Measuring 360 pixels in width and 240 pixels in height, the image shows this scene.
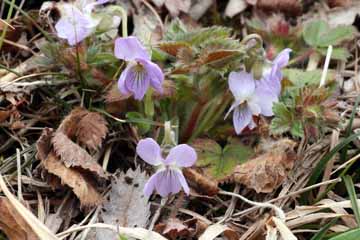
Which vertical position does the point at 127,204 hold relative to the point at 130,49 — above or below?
below

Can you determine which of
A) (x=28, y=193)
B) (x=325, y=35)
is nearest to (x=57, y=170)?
(x=28, y=193)

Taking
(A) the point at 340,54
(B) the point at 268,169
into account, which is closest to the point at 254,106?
(B) the point at 268,169

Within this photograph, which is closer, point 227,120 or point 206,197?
point 206,197

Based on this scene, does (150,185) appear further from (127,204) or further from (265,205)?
(265,205)

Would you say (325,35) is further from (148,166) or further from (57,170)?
(57,170)

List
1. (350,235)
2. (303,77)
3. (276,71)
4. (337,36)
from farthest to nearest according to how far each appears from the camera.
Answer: (337,36)
(303,77)
(276,71)
(350,235)

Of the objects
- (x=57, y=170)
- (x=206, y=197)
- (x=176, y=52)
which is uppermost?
(x=176, y=52)

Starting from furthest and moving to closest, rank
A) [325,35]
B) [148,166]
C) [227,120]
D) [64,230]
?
[325,35] < [227,120] < [148,166] < [64,230]
